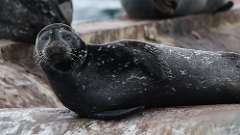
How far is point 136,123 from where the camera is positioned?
5.26m

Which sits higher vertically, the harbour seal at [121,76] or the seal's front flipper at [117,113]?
the harbour seal at [121,76]

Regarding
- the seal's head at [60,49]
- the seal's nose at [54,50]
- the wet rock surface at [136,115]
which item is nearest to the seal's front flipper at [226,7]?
the wet rock surface at [136,115]

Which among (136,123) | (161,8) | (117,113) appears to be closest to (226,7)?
(161,8)

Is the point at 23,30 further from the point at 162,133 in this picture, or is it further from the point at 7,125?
the point at 162,133

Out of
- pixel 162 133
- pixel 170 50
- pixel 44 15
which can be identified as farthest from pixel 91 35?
pixel 162 133

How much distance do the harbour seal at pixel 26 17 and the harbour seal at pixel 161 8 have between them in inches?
152

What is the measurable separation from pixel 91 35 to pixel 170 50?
14.5ft

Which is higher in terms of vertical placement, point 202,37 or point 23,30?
point 23,30

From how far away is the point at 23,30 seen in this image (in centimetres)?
861

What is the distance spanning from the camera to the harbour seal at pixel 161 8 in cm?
1227

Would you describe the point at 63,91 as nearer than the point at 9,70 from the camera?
Yes

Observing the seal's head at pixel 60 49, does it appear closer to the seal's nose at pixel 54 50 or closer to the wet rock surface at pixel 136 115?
the seal's nose at pixel 54 50

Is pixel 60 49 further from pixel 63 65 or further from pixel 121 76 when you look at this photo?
pixel 121 76

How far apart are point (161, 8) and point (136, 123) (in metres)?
7.16
